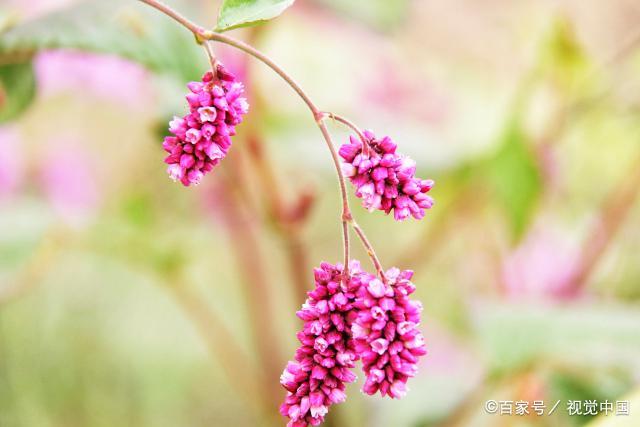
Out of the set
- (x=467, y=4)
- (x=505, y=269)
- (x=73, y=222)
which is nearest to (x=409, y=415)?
(x=505, y=269)

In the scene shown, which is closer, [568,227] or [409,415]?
[409,415]

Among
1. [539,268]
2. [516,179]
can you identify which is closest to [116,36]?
[516,179]

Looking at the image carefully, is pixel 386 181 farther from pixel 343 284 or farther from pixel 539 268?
pixel 539 268

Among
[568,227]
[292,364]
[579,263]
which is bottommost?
[292,364]

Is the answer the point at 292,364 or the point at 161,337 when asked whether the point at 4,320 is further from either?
the point at 292,364
